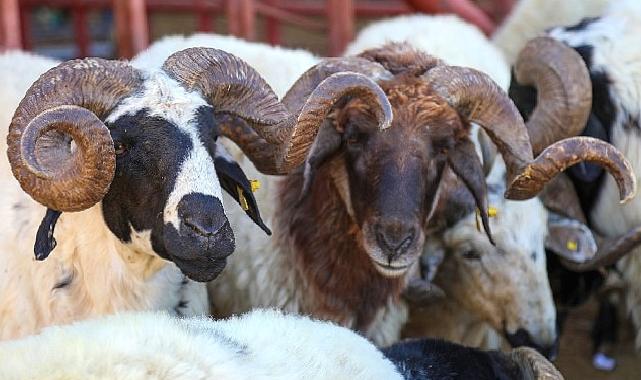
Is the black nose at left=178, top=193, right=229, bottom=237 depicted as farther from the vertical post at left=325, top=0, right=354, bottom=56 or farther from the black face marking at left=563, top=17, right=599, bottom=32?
the vertical post at left=325, top=0, right=354, bottom=56

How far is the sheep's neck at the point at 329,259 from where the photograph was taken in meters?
4.27

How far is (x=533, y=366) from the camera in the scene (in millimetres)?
3461

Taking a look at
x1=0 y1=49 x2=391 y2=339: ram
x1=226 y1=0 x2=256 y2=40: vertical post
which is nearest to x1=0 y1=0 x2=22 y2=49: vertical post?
x1=0 y1=49 x2=391 y2=339: ram

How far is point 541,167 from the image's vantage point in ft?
13.2

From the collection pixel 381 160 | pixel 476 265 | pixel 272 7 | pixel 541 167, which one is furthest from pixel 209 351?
pixel 272 7

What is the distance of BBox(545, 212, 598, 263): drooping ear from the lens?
15.9ft

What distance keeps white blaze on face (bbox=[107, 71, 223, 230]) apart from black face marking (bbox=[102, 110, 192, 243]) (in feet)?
0.07

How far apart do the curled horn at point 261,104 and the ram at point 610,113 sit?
1.57m

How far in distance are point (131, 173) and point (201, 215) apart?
12.1 inches

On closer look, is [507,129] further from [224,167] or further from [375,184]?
[224,167]

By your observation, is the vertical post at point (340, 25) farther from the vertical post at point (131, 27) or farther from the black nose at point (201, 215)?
the black nose at point (201, 215)

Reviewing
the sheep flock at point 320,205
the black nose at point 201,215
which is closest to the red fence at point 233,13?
the sheep flock at point 320,205

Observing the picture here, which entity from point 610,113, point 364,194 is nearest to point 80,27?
point 610,113

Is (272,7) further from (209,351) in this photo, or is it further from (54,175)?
(209,351)
